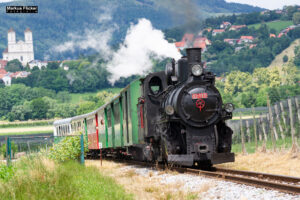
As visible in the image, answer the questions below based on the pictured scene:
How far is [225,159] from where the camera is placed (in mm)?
14859

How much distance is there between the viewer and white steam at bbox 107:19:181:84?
1068 inches

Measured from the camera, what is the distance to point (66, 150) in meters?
20.1

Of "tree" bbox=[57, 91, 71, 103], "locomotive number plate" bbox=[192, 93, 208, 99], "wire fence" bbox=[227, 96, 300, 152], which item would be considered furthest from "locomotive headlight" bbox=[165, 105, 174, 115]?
"tree" bbox=[57, 91, 71, 103]

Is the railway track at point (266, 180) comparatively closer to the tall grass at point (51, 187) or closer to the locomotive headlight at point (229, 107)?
the locomotive headlight at point (229, 107)

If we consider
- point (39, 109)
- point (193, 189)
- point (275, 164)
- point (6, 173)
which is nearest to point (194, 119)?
point (275, 164)

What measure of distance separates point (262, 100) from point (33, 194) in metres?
101

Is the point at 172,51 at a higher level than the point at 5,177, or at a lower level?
higher

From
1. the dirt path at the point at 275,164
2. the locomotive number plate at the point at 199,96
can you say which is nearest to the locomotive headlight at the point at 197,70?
the locomotive number plate at the point at 199,96

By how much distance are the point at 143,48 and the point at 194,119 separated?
1802 centimetres

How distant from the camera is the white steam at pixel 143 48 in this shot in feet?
89.0

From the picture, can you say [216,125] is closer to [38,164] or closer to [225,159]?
[225,159]

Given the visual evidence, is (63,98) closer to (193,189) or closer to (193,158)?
(193,158)

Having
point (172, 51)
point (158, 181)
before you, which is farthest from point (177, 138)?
point (172, 51)

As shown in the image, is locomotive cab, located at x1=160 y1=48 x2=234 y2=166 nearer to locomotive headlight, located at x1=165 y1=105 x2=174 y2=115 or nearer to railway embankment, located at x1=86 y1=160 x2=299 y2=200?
locomotive headlight, located at x1=165 y1=105 x2=174 y2=115
